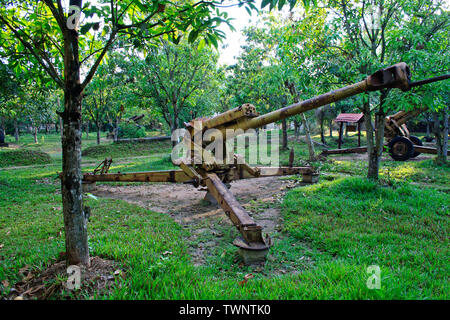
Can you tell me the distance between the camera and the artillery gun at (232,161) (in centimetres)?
308

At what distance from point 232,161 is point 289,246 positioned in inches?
102

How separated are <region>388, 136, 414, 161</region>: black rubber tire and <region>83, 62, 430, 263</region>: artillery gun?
17.8 feet

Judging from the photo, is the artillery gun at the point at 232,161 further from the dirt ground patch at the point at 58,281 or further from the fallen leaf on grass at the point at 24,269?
the fallen leaf on grass at the point at 24,269

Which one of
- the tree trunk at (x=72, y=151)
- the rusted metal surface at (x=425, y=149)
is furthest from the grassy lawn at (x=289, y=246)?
the rusted metal surface at (x=425, y=149)

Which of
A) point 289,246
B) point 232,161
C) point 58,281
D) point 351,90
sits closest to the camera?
point 58,281

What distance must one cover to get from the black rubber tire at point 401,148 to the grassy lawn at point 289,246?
14.2 ft

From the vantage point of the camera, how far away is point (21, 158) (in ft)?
45.0

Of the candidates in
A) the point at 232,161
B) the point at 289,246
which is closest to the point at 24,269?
the point at 289,246

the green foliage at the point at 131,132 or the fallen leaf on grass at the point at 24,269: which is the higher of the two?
the green foliage at the point at 131,132

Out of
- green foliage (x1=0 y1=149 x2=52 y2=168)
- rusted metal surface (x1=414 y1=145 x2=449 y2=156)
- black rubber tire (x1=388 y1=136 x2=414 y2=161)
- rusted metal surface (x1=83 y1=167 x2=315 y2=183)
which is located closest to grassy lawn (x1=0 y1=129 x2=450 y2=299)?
rusted metal surface (x1=83 y1=167 x2=315 y2=183)

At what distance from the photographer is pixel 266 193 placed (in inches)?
263

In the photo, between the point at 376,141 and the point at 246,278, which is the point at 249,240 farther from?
the point at 376,141
